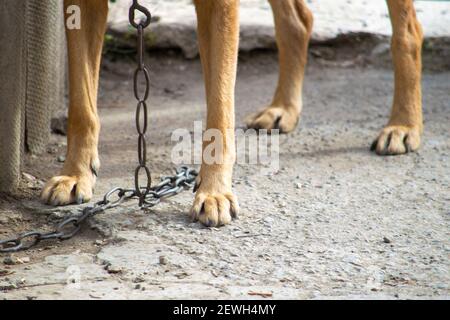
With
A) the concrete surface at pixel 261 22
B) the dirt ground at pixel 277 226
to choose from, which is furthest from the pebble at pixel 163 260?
the concrete surface at pixel 261 22

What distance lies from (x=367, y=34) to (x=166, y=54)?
1565mm

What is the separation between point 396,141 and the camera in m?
4.96

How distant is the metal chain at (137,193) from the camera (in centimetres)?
358

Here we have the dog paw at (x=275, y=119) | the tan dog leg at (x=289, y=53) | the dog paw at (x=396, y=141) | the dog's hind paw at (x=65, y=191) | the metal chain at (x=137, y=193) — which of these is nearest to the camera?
the metal chain at (x=137, y=193)

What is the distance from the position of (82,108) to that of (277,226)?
111 cm

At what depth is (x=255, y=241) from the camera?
3.64 m

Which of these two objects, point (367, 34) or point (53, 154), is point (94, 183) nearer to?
point (53, 154)

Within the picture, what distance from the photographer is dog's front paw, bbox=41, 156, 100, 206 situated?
403cm

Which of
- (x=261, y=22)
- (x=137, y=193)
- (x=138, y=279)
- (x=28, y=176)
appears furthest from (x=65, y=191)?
(x=261, y=22)

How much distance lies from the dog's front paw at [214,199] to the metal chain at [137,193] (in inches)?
9.4

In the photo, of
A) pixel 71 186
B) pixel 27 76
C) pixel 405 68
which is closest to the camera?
pixel 71 186

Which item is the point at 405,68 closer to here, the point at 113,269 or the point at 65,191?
the point at 65,191

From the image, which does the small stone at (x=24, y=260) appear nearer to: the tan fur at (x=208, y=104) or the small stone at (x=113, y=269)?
the small stone at (x=113, y=269)
